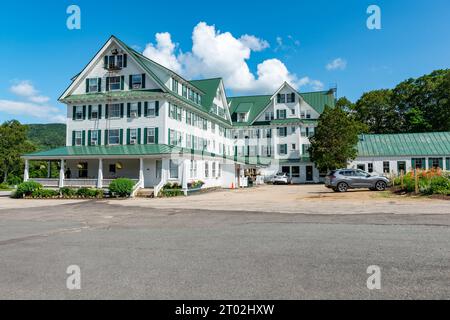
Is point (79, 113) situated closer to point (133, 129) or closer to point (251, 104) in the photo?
point (133, 129)

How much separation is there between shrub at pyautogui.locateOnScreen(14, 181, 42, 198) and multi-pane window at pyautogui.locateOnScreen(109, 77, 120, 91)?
37.4 ft

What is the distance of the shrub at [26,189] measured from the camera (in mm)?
26625

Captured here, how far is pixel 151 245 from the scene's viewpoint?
26.6 ft

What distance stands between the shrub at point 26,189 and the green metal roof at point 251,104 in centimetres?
3244

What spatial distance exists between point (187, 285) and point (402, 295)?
303cm

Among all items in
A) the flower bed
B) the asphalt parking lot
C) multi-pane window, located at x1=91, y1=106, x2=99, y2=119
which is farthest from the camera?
multi-pane window, located at x1=91, y1=106, x2=99, y2=119


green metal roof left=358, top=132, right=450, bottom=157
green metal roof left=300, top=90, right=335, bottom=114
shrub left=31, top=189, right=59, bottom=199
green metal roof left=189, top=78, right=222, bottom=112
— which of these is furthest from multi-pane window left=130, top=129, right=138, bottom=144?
green metal roof left=358, top=132, right=450, bottom=157

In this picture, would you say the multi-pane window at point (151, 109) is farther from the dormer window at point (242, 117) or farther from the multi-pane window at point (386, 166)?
the multi-pane window at point (386, 166)

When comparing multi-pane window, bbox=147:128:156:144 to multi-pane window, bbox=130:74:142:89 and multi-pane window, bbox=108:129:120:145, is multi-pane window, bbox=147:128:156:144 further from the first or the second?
multi-pane window, bbox=130:74:142:89

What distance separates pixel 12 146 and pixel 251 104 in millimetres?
44087

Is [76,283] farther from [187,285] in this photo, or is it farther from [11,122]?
[11,122]

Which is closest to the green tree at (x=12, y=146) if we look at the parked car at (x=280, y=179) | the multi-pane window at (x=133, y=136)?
the multi-pane window at (x=133, y=136)

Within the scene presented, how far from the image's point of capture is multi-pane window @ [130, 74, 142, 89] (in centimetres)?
3162

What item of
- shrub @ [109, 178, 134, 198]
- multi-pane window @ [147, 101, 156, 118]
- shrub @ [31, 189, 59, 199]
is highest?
multi-pane window @ [147, 101, 156, 118]
